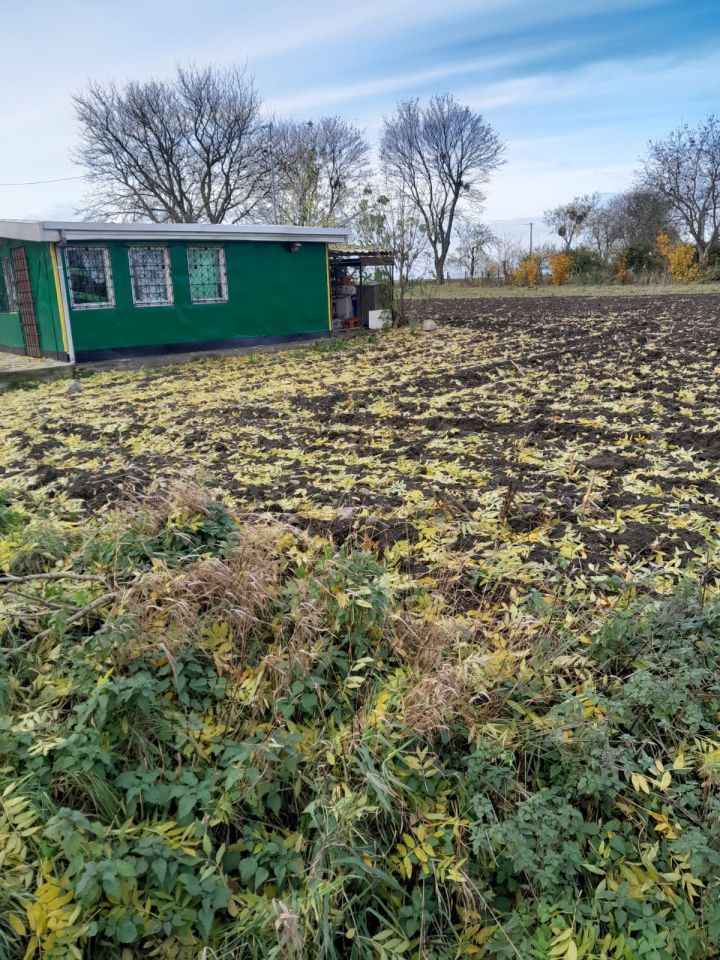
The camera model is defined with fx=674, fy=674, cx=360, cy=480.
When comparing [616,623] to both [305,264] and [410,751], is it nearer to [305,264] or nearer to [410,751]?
[410,751]

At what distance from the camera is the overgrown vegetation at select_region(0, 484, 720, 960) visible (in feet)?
6.08

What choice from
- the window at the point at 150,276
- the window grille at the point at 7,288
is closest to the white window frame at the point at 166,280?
the window at the point at 150,276

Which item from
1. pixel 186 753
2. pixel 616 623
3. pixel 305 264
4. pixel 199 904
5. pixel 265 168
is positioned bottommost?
pixel 199 904

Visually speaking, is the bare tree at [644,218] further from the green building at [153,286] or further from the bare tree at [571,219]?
the green building at [153,286]

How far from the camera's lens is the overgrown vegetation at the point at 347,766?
1854 mm

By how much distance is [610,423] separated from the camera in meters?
5.86

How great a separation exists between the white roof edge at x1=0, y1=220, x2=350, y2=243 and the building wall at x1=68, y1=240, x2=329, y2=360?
239mm

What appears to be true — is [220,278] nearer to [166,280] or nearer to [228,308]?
[228,308]

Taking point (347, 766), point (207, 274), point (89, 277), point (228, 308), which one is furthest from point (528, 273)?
point (347, 766)

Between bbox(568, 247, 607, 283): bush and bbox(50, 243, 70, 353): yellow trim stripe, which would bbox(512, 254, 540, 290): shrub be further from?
bbox(50, 243, 70, 353): yellow trim stripe

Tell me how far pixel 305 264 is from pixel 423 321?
11.4ft

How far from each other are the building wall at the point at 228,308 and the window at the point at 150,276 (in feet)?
0.33

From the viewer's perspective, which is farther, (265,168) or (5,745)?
(265,168)

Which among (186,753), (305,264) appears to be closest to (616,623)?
(186,753)
